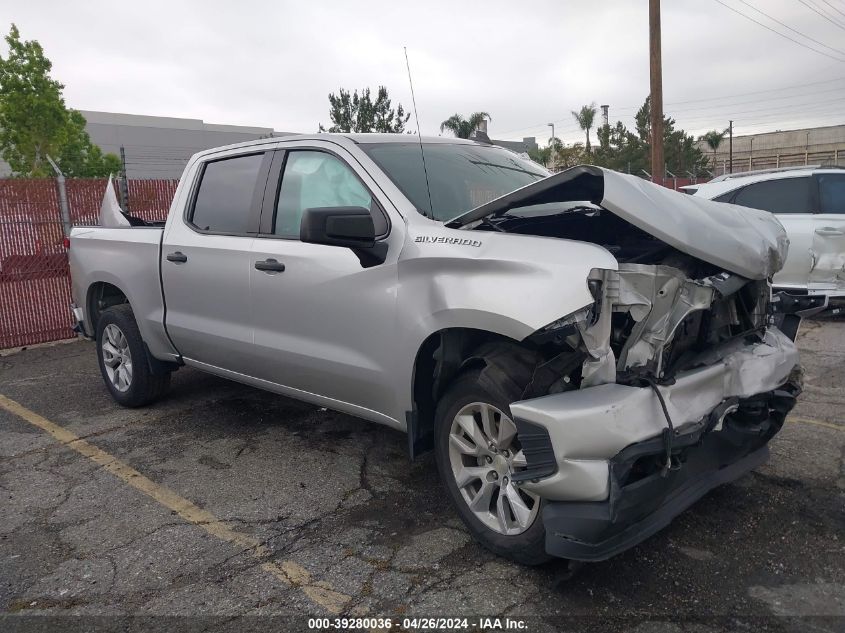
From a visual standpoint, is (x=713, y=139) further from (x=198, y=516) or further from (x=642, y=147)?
(x=198, y=516)

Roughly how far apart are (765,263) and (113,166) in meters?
30.3

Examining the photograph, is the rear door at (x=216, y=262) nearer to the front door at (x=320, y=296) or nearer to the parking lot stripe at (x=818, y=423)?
the front door at (x=320, y=296)

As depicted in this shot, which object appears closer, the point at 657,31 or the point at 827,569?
the point at 827,569

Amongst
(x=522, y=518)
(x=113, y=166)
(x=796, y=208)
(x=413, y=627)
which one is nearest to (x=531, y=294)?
(x=522, y=518)

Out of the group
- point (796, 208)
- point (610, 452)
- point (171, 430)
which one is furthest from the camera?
point (796, 208)

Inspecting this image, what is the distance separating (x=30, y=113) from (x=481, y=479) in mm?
27026

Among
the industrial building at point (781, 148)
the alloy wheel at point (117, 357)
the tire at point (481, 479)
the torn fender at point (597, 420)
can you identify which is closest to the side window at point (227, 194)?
the alloy wheel at point (117, 357)

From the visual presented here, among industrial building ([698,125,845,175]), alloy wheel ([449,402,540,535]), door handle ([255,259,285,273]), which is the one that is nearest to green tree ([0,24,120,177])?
door handle ([255,259,285,273])

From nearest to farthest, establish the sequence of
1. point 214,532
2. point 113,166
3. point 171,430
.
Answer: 1. point 214,532
2. point 171,430
3. point 113,166

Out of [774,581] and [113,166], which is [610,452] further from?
[113,166]

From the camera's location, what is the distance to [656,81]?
14602 mm

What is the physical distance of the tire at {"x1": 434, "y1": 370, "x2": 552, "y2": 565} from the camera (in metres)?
3.05

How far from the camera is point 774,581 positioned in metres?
3.01

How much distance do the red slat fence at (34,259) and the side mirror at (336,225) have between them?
6811 mm
